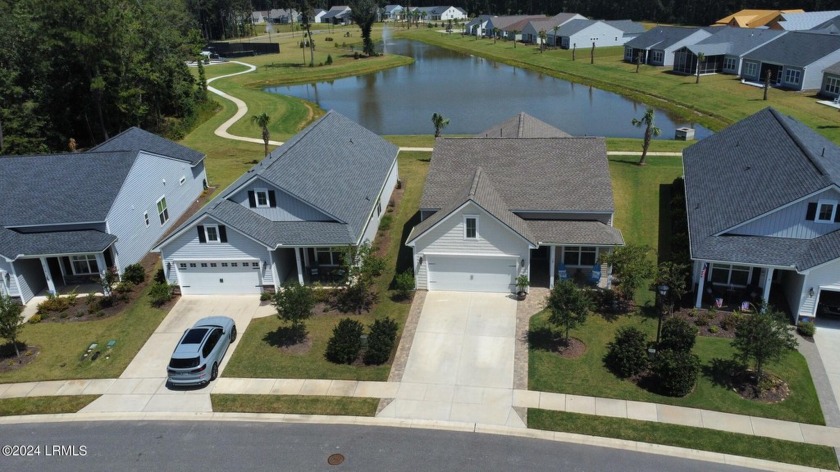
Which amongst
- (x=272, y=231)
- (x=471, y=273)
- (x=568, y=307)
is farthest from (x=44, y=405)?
(x=568, y=307)

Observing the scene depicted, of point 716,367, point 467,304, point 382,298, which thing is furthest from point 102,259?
point 716,367

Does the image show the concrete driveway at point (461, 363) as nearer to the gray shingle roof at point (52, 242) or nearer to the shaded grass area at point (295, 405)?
the shaded grass area at point (295, 405)

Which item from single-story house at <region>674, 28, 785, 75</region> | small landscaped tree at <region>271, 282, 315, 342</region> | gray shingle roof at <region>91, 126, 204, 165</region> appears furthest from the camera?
single-story house at <region>674, 28, 785, 75</region>

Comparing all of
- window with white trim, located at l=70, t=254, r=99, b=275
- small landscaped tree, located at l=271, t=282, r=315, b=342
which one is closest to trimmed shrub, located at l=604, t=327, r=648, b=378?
small landscaped tree, located at l=271, t=282, r=315, b=342

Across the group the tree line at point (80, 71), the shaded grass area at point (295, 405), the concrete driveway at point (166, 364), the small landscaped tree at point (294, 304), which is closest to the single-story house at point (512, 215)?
the small landscaped tree at point (294, 304)

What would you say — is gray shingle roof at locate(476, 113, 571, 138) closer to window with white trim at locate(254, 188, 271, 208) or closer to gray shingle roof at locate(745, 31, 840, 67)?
window with white trim at locate(254, 188, 271, 208)

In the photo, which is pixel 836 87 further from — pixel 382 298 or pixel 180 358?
pixel 180 358
